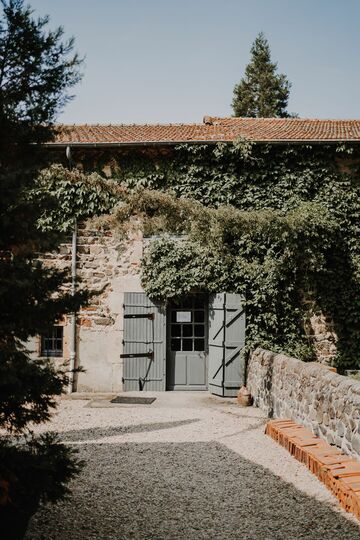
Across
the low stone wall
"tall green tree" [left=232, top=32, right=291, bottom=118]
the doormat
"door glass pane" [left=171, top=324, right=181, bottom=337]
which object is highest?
"tall green tree" [left=232, top=32, right=291, bottom=118]

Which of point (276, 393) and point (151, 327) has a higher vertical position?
point (151, 327)

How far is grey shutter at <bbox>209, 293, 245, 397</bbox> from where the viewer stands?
11234mm

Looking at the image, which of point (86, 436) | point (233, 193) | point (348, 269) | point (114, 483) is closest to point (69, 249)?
point (233, 193)

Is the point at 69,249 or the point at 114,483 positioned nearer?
the point at 114,483

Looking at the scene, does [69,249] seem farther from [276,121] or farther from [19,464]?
[19,464]

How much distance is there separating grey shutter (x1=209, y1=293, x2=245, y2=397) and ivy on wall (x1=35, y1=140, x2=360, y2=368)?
11.5 inches

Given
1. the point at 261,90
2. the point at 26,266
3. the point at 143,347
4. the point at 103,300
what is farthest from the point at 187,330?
the point at 261,90

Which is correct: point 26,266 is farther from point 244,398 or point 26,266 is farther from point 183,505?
point 244,398

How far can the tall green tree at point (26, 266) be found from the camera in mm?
3621

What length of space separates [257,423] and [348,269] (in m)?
4.50

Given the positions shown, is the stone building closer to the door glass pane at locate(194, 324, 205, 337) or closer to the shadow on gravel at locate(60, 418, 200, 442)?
the door glass pane at locate(194, 324, 205, 337)

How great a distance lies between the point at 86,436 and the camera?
7762 millimetres

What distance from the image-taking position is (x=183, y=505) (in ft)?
16.6

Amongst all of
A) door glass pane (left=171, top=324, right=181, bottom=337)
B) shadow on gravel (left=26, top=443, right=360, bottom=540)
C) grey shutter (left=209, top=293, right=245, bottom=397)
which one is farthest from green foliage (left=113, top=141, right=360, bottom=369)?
shadow on gravel (left=26, top=443, right=360, bottom=540)
